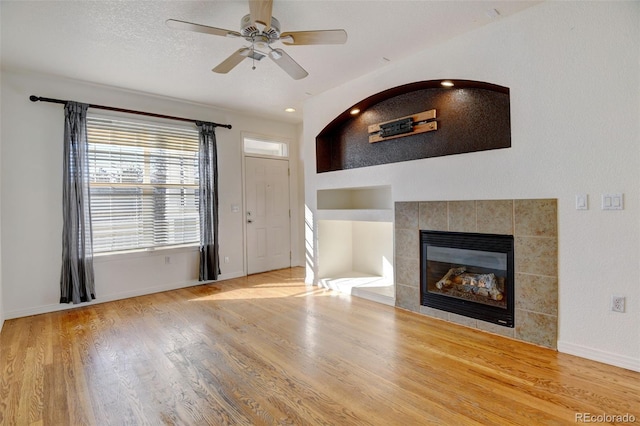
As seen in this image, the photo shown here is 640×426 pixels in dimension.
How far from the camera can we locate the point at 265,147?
6.06m

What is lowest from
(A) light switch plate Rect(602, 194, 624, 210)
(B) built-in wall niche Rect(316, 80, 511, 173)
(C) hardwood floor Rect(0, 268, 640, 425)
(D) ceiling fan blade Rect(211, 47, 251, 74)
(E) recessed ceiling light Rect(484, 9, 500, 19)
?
(C) hardwood floor Rect(0, 268, 640, 425)

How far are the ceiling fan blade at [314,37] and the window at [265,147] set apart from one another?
3335mm

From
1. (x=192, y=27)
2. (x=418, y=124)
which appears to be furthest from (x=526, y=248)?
(x=192, y=27)

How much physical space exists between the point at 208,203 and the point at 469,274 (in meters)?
3.76

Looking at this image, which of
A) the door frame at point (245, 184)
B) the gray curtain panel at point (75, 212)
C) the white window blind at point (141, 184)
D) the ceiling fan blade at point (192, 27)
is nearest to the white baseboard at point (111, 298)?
the gray curtain panel at point (75, 212)

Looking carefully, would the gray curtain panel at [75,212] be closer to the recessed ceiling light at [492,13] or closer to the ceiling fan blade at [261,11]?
the ceiling fan blade at [261,11]

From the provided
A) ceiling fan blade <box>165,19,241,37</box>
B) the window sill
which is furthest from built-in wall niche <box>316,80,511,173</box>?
the window sill

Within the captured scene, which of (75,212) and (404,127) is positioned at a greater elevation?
(404,127)

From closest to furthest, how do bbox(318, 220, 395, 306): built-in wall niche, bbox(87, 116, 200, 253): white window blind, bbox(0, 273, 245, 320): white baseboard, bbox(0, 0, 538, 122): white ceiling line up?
bbox(0, 0, 538, 122): white ceiling
bbox(0, 273, 245, 320): white baseboard
bbox(87, 116, 200, 253): white window blind
bbox(318, 220, 395, 306): built-in wall niche

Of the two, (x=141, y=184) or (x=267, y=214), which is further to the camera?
(x=267, y=214)

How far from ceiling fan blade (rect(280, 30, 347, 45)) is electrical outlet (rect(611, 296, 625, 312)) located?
273 centimetres

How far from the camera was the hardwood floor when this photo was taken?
1.89m

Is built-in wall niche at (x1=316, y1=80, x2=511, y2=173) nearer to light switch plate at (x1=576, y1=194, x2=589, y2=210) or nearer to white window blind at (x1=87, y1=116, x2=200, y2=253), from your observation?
light switch plate at (x1=576, y1=194, x2=589, y2=210)

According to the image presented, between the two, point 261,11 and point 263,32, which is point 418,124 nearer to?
point 263,32
